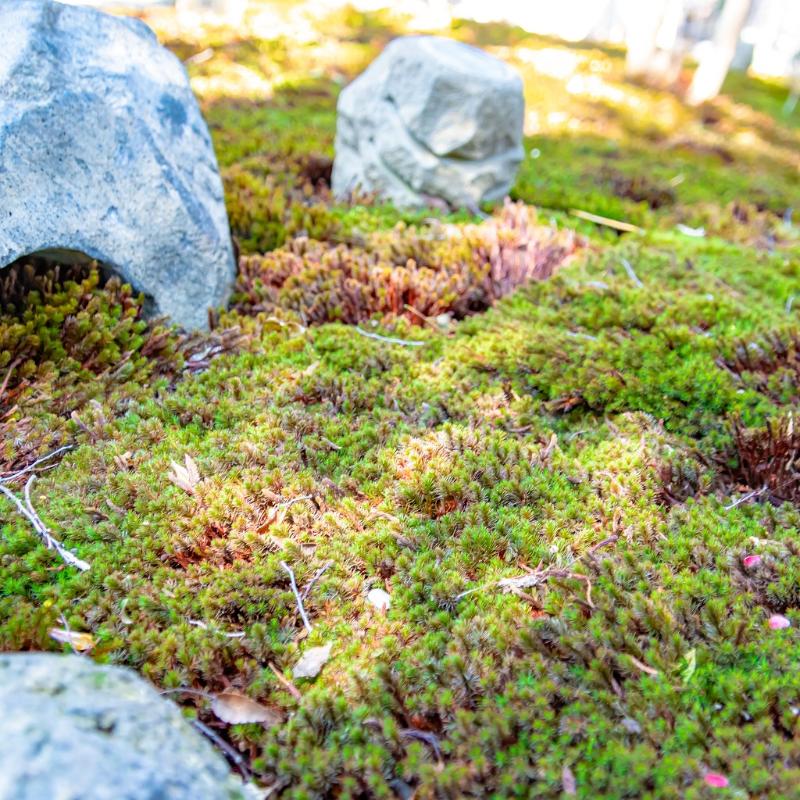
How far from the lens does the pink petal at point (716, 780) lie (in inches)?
70.2

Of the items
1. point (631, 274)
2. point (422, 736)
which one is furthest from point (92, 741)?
point (631, 274)

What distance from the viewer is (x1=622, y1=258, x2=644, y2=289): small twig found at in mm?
4729

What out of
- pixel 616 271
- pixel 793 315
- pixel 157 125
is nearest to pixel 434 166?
pixel 616 271

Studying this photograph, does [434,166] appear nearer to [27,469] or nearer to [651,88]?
[27,469]

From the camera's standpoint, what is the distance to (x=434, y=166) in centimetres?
631

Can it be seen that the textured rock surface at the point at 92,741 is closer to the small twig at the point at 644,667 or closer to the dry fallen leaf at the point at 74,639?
the dry fallen leaf at the point at 74,639

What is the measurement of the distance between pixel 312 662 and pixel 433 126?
210 inches

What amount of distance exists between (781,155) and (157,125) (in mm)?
10739

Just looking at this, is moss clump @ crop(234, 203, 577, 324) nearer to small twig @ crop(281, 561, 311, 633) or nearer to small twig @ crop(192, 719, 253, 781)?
small twig @ crop(281, 561, 311, 633)

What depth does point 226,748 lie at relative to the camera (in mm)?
2010

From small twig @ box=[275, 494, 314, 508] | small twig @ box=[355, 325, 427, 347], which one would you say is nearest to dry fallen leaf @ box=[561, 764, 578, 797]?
small twig @ box=[275, 494, 314, 508]

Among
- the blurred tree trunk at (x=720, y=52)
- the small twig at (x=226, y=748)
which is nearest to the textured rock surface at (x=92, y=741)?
the small twig at (x=226, y=748)

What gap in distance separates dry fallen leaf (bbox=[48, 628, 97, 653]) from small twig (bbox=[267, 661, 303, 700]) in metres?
0.62

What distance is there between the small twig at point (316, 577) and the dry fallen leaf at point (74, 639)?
2.47 feet
